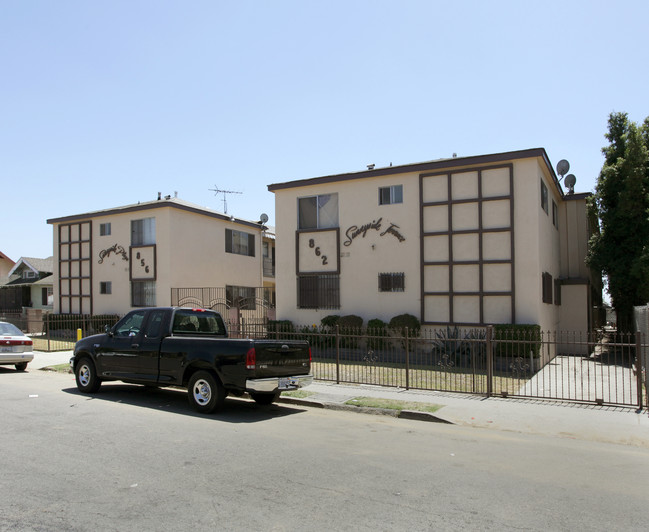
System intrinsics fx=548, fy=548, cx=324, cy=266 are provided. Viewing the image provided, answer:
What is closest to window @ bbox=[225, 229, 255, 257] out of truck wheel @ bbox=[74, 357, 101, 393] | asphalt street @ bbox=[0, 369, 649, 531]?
truck wheel @ bbox=[74, 357, 101, 393]

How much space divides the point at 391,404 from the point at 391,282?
368 inches

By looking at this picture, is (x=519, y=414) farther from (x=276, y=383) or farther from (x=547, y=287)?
(x=547, y=287)

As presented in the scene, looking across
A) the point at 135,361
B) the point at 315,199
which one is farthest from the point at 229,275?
the point at 135,361

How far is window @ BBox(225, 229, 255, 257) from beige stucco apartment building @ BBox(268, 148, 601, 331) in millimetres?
8919

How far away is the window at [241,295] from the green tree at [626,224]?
52.8 feet

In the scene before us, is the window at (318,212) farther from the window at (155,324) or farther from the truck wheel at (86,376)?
the truck wheel at (86,376)

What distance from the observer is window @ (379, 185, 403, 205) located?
19.5 metres

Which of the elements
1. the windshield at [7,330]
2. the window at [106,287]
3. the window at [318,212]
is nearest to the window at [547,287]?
the window at [318,212]

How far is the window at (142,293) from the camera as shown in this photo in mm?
26266

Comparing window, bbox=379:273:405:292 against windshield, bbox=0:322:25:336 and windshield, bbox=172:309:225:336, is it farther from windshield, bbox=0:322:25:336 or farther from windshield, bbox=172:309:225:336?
windshield, bbox=0:322:25:336

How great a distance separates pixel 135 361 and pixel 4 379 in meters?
5.61

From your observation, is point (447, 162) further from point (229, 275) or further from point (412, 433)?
point (229, 275)

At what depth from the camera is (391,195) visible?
1959 cm

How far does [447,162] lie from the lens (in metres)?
18.3
